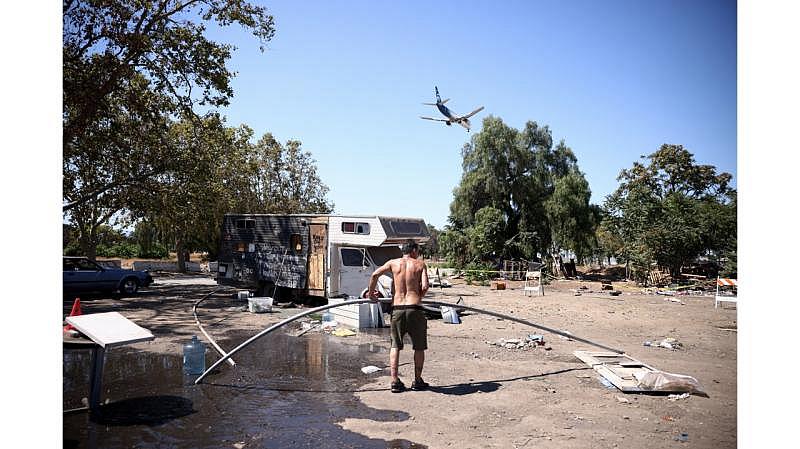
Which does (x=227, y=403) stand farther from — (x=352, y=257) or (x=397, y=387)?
(x=352, y=257)

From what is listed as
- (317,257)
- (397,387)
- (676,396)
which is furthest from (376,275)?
(317,257)

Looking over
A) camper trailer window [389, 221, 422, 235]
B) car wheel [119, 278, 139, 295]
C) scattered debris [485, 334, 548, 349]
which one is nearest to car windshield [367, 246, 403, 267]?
camper trailer window [389, 221, 422, 235]

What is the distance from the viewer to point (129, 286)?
1789 cm

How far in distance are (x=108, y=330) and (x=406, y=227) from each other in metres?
9.98

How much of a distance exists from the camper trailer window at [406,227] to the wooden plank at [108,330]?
9.18 metres

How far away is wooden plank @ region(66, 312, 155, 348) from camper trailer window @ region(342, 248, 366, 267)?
908 cm

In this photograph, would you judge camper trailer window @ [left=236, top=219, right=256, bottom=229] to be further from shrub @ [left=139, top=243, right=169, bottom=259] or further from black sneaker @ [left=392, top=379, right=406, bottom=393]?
shrub @ [left=139, top=243, right=169, bottom=259]

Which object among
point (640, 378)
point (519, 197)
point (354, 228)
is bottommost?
point (640, 378)

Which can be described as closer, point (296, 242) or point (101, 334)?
point (101, 334)

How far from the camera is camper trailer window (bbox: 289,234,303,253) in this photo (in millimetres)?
15138

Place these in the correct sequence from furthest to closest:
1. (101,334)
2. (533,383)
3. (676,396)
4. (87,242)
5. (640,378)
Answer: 1. (87,242)
2. (533,383)
3. (640,378)
4. (676,396)
5. (101,334)
